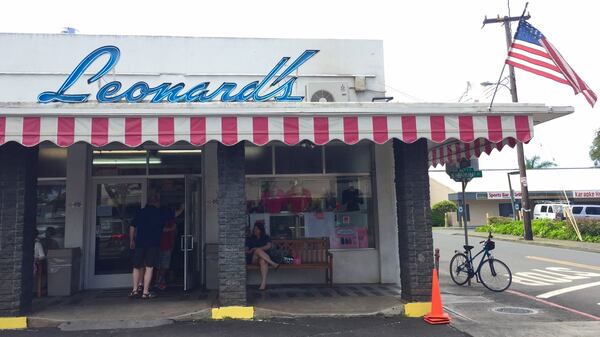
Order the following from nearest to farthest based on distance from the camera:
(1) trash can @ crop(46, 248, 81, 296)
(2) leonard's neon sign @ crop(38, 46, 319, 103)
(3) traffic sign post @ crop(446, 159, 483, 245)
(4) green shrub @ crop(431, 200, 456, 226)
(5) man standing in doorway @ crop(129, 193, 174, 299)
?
(2) leonard's neon sign @ crop(38, 46, 319, 103) < (5) man standing in doorway @ crop(129, 193, 174, 299) < (1) trash can @ crop(46, 248, 81, 296) < (3) traffic sign post @ crop(446, 159, 483, 245) < (4) green shrub @ crop(431, 200, 456, 226)

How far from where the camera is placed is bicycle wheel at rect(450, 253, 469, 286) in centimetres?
1103

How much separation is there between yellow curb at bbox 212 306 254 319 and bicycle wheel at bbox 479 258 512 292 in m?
5.62

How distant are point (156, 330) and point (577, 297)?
27.1ft

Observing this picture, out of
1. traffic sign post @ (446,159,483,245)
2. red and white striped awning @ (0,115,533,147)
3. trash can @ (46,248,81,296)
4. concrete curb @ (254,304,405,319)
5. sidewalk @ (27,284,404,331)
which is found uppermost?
red and white striped awning @ (0,115,533,147)

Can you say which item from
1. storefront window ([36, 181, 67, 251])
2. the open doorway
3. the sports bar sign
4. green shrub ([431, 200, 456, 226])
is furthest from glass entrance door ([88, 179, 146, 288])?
green shrub ([431, 200, 456, 226])

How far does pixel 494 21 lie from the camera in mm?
19453

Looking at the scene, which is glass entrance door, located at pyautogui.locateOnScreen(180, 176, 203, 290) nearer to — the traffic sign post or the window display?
the window display

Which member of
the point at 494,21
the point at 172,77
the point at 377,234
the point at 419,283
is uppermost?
the point at 494,21

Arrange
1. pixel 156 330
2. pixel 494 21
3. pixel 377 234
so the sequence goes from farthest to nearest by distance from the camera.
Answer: pixel 494 21, pixel 377 234, pixel 156 330

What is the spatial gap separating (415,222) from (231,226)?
298 cm

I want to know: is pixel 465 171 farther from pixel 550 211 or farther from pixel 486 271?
pixel 550 211

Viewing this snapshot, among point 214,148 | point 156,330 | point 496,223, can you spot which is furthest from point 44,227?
point 496,223

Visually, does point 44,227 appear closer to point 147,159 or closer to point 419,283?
point 147,159

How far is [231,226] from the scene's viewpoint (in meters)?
7.71
